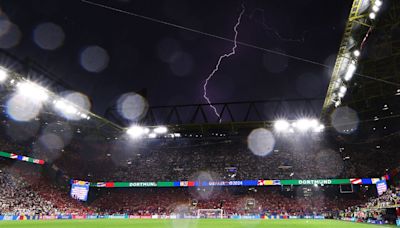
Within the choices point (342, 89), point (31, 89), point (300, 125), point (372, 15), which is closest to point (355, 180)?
Answer: point (300, 125)

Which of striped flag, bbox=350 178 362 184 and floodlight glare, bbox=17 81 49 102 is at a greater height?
floodlight glare, bbox=17 81 49 102

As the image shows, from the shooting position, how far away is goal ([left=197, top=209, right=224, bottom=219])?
143 ft

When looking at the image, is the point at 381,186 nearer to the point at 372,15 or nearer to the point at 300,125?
the point at 300,125

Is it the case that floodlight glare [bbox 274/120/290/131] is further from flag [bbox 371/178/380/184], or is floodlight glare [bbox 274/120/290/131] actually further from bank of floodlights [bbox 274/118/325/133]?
flag [bbox 371/178/380/184]

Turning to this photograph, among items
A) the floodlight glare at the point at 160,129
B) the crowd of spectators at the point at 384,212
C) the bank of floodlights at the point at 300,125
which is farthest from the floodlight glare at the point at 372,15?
the floodlight glare at the point at 160,129

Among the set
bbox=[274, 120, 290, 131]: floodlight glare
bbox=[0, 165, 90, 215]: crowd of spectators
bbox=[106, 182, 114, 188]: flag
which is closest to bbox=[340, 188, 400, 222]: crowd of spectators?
bbox=[274, 120, 290, 131]: floodlight glare

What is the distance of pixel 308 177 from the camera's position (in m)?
45.4

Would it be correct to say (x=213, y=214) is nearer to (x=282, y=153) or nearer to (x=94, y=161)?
(x=282, y=153)

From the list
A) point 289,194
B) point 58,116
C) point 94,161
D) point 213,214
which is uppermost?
point 58,116

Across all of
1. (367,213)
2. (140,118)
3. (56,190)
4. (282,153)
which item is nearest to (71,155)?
(56,190)

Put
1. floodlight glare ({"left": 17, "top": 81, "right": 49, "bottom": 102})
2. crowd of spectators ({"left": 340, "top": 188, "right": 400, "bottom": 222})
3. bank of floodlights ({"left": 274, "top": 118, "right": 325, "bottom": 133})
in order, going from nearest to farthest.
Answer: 1. crowd of spectators ({"left": 340, "top": 188, "right": 400, "bottom": 222})
2. floodlight glare ({"left": 17, "top": 81, "right": 49, "bottom": 102})
3. bank of floodlights ({"left": 274, "top": 118, "right": 325, "bottom": 133})

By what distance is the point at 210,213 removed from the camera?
44031mm

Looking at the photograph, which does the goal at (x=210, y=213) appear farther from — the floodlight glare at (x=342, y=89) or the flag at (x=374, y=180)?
the floodlight glare at (x=342, y=89)

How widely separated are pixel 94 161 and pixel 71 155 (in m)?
4.45
